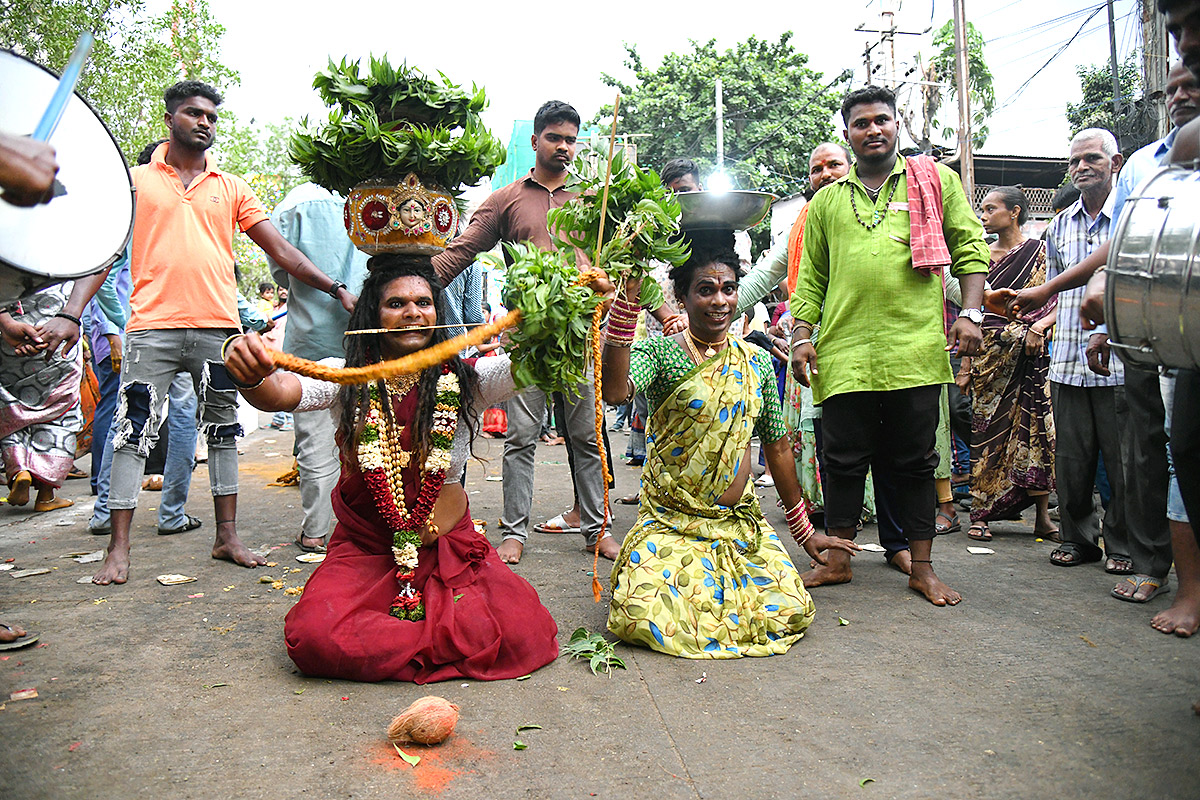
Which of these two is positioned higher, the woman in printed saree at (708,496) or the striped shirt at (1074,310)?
the striped shirt at (1074,310)

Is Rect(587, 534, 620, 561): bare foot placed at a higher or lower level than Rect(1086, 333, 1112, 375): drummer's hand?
lower

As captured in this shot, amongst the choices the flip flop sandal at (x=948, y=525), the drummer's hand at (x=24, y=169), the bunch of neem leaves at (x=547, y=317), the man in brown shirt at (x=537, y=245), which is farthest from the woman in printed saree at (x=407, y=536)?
the flip flop sandal at (x=948, y=525)

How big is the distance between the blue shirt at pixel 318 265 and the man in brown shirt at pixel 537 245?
30.2 inches

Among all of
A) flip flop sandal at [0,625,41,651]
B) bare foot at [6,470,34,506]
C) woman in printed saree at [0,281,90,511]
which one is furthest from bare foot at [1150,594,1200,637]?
bare foot at [6,470,34,506]

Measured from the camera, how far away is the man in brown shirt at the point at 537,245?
512 cm

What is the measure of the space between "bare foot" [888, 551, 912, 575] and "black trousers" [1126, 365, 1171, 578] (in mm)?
1072

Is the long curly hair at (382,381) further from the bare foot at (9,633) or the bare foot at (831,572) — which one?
the bare foot at (831,572)

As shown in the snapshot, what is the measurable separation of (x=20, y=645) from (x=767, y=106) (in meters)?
31.2

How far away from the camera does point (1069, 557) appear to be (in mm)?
4895

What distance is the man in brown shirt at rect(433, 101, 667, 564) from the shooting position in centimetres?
512

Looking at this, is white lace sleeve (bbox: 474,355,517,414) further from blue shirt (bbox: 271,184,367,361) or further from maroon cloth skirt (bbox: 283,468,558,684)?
blue shirt (bbox: 271,184,367,361)

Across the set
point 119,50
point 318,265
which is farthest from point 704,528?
point 119,50

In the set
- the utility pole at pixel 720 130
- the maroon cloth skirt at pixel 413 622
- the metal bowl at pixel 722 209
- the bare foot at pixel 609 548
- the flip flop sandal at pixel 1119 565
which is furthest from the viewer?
the utility pole at pixel 720 130

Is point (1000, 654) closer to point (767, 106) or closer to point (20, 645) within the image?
point (20, 645)
